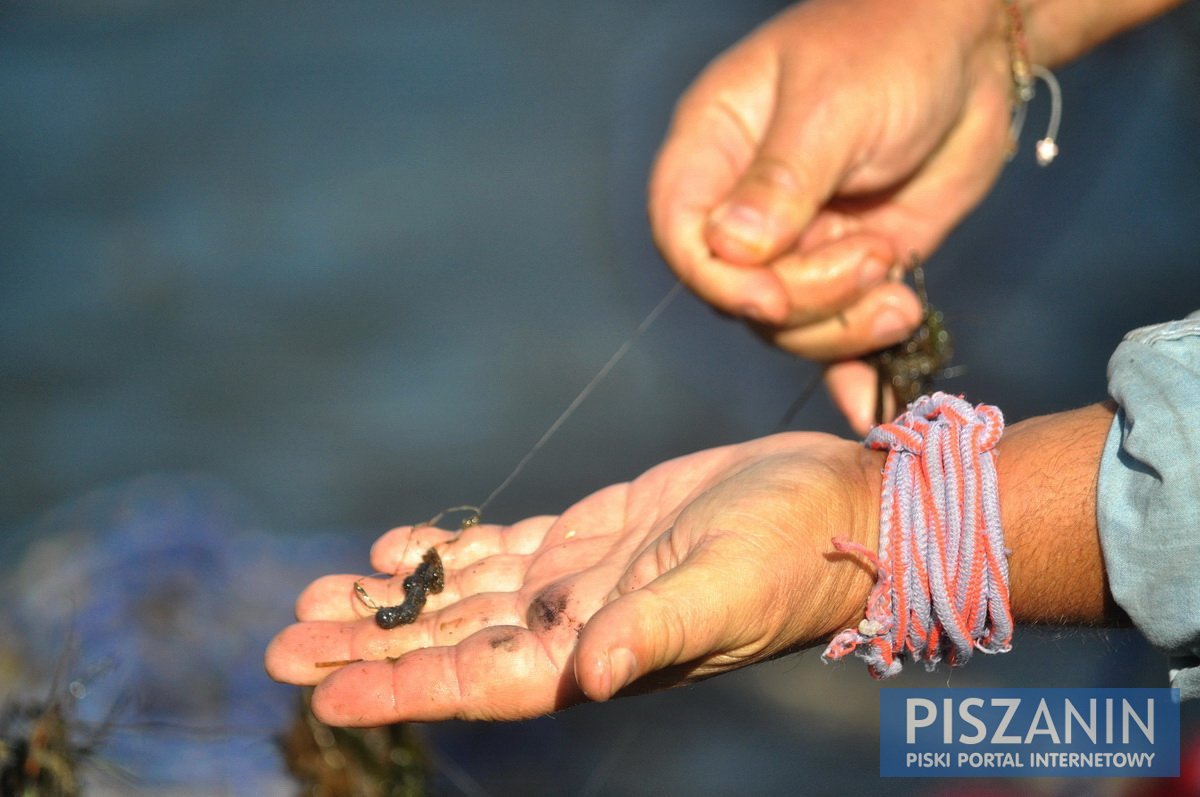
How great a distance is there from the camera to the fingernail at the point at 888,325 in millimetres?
3328

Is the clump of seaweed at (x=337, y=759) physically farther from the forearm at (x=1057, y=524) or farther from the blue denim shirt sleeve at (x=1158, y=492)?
the blue denim shirt sleeve at (x=1158, y=492)

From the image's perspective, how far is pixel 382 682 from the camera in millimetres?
1854

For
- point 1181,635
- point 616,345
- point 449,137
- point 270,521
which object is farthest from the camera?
point 449,137

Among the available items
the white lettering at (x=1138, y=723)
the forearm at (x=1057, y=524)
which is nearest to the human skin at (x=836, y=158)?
the forearm at (x=1057, y=524)

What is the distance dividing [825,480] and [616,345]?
3.30 metres

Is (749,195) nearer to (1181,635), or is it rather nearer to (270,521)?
(1181,635)

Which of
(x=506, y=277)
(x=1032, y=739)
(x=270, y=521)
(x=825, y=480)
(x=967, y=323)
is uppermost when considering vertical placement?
(x=506, y=277)

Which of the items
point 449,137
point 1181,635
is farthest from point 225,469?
point 1181,635

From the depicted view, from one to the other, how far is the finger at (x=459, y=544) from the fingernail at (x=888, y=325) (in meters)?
1.41

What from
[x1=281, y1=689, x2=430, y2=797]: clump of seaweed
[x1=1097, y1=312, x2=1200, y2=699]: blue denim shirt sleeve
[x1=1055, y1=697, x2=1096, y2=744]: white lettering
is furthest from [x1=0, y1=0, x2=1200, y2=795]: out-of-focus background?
[x1=1097, y1=312, x2=1200, y2=699]: blue denim shirt sleeve

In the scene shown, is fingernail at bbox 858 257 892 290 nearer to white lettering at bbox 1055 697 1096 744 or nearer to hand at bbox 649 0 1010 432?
hand at bbox 649 0 1010 432

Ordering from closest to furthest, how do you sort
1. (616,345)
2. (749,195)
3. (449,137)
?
1. (749,195)
2. (616,345)
3. (449,137)

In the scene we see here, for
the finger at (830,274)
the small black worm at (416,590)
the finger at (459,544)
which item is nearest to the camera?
the small black worm at (416,590)

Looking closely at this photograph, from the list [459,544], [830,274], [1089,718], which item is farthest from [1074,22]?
[459,544]
